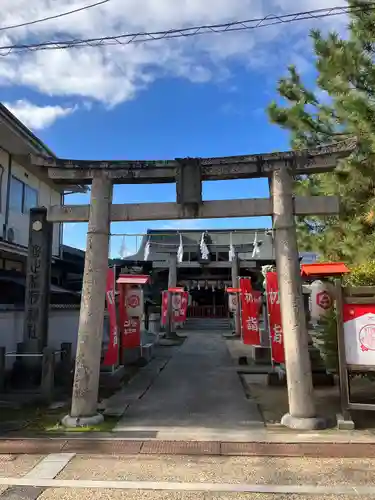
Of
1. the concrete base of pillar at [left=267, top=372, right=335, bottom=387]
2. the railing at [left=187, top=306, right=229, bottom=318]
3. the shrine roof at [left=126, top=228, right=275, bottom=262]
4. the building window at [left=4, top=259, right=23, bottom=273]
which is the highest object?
the shrine roof at [left=126, top=228, right=275, bottom=262]

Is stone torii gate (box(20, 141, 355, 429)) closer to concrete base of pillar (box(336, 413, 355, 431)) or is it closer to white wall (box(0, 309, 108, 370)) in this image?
concrete base of pillar (box(336, 413, 355, 431))

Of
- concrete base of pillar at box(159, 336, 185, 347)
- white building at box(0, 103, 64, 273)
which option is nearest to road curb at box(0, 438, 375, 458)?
white building at box(0, 103, 64, 273)

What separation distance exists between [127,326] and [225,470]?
7500mm

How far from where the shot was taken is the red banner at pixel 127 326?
12.3m

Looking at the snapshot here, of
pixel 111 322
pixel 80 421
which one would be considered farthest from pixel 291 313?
pixel 111 322

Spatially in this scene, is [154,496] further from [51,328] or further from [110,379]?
[51,328]

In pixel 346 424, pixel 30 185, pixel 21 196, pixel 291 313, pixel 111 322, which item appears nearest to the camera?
pixel 346 424

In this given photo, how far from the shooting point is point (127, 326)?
12523 mm

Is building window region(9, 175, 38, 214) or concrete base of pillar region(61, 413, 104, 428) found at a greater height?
building window region(9, 175, 38, 214)

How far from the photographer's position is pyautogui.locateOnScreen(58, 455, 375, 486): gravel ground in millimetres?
5062

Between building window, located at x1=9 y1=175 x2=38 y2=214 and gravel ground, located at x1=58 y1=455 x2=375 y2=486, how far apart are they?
33.1 ft

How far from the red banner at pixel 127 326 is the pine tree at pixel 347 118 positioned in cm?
557

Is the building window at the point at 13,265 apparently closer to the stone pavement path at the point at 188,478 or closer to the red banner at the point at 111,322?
the red banner at the point at 111,322

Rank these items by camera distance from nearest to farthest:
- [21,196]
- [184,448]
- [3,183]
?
[184,448], [3,183], [21,196]
